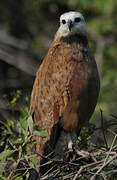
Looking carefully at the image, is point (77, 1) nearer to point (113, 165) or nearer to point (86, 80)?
point (86, 80)

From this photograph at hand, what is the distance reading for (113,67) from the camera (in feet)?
32.2

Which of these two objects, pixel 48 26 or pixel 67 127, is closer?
pixel 67 127

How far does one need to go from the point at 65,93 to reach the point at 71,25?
93 centimetres

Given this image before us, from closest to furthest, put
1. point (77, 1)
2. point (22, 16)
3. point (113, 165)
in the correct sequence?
point (113, 165) → point (77, 1) → point (22, 16)

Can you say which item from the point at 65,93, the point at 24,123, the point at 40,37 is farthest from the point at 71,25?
the point at 40,37

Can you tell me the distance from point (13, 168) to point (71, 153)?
2.95 ft

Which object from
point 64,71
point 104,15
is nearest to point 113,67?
point 104,15

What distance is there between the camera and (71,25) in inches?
229

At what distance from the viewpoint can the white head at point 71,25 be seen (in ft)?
19.0

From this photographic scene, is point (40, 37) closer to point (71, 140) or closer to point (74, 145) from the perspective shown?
point (71, 140)

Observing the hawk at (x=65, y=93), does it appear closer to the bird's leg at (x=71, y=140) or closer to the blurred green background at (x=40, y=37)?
the bird's leg at (x=71, y=140)

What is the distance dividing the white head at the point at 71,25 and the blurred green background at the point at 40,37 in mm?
3179

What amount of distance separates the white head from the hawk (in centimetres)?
24

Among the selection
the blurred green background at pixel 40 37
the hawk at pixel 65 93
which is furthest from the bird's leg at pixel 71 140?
the blurred green background at pixel 40 37
